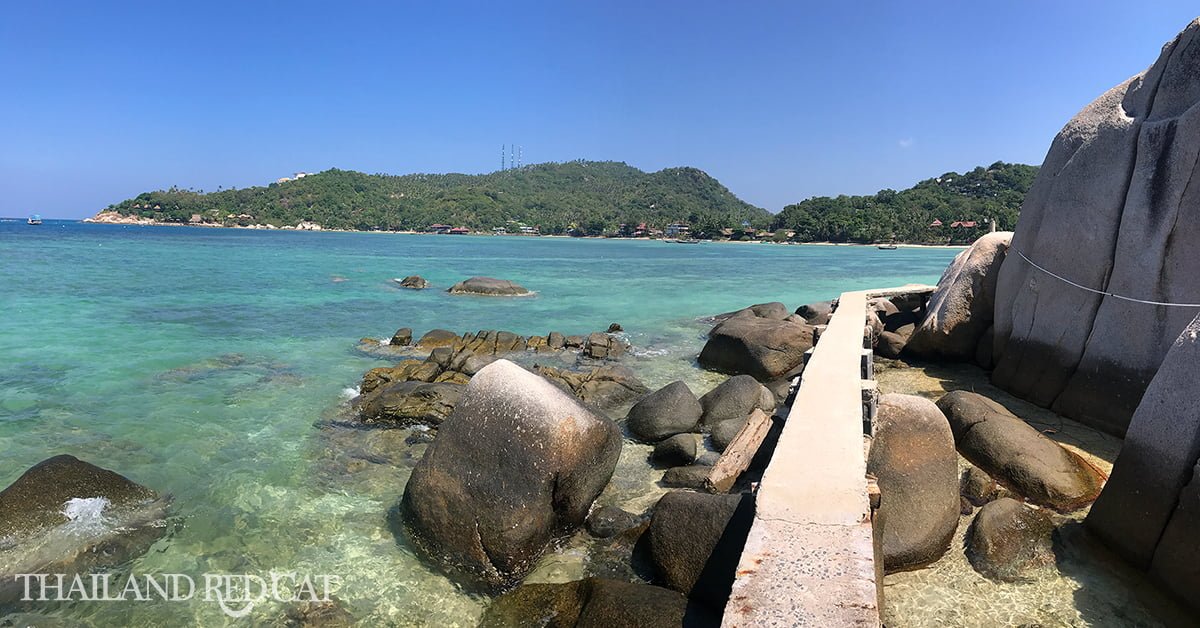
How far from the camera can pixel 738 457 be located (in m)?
7.37

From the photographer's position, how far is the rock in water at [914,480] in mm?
5477

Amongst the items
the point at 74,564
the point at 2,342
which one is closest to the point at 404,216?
the point at 2,342

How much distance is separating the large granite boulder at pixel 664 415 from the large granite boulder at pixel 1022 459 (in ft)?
11.7

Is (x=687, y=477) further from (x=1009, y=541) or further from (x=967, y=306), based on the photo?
(x=967, y=306)

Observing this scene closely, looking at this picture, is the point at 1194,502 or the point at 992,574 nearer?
the point at 1194,502

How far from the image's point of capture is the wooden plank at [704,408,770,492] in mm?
7117

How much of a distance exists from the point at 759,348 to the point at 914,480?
7.11 metres

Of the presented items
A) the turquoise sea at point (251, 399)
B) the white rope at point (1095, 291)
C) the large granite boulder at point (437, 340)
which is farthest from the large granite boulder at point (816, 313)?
the large granite boulder at point (437, 340)

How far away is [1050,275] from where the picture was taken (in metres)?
9.46

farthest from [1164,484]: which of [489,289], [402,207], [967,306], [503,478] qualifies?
[402,207]

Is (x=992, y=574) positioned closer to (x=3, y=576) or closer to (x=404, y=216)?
(x=3, y=576)

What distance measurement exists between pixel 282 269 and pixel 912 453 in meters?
43.0

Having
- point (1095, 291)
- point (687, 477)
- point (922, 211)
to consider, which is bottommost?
point (687, 477)

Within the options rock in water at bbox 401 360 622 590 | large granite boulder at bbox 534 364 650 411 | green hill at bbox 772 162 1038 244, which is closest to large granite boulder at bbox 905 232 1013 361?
large granite boulder at bbox 534 364 650 411
